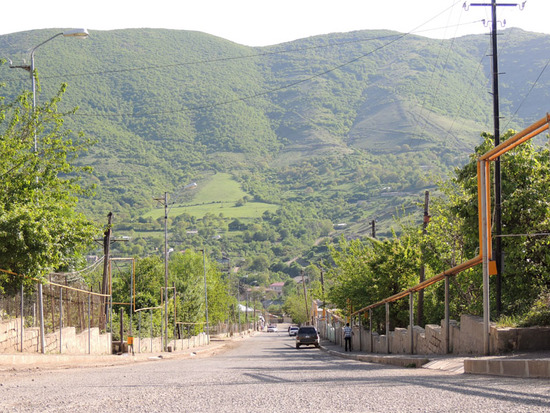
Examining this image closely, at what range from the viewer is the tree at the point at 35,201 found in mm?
21531

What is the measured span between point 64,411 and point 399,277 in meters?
30.3

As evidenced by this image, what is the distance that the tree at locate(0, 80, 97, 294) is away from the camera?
21.5 meters

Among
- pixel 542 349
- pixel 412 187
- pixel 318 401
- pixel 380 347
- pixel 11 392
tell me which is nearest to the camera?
pixel 318 401

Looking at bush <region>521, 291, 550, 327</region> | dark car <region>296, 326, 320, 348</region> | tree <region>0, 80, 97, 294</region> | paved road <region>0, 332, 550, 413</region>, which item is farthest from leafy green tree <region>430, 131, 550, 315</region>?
dark car <region>296, 326, 320, 348</region>

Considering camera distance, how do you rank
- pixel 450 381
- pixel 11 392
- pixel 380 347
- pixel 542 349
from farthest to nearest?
pixel 380 347 < pixel 542 349 < pixel 450 381 < pixel 11 392

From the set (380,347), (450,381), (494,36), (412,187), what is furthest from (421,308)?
(412,187)

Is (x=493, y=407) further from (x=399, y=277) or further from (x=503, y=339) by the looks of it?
(x=399, y=277)

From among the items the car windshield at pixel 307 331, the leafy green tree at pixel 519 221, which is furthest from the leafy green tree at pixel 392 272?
the car windshield at pixel 307 331

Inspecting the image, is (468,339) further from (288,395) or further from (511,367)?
(288,395)

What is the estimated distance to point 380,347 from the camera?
A: 32.8m

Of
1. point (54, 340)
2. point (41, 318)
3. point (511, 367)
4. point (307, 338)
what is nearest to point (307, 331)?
point (307, 338)

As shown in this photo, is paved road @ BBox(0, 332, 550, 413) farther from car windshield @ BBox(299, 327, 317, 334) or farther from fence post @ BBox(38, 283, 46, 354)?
car windshield @ BBox(299, 327, 317, 334)

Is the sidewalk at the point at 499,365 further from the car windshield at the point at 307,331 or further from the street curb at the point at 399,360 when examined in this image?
the car windshield at the point at 307,331

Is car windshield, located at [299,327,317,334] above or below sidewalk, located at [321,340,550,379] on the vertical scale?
below
